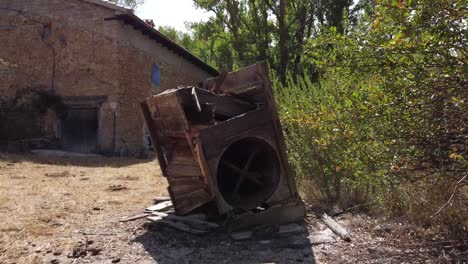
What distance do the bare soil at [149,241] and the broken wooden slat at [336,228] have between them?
69 mm

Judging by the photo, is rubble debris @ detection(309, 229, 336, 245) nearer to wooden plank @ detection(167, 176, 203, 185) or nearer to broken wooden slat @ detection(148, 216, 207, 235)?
broken wooden slat @ detection(148, 216, 207, 235)

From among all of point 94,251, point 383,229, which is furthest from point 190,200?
point 383,229

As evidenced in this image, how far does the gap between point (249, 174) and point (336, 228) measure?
123 cm

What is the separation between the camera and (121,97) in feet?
43.1

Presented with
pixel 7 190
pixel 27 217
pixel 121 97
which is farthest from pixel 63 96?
pixel 27 217

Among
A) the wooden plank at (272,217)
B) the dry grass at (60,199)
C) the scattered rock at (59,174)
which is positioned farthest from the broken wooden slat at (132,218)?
the scattered rock at (59,174)

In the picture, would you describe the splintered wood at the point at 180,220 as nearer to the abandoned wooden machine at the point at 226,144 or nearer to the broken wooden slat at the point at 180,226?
the broken wooden slat at the point at 180,226

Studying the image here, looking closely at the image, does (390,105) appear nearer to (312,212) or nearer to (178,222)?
(312,212)

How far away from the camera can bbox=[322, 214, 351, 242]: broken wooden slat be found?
4.20 metres

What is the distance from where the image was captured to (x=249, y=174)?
5066 millimetres

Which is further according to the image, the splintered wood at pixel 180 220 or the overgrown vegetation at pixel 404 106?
the splintered wood at pixel 180 220

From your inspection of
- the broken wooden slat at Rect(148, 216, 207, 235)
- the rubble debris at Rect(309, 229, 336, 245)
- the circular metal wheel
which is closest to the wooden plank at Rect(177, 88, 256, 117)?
the circular metal wheel

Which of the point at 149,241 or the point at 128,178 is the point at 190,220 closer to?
the point at 149,241

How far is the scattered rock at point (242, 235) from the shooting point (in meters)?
4.37
